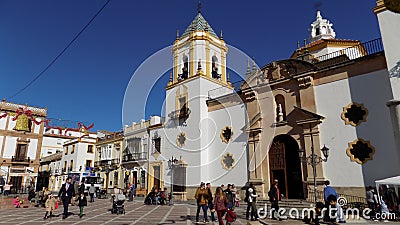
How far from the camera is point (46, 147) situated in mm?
47719

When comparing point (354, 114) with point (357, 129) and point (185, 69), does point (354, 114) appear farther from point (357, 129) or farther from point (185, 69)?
point (185, 69)

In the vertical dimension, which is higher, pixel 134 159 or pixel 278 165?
pixel 134 159

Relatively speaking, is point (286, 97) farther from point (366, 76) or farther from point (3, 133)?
point (3, 133)

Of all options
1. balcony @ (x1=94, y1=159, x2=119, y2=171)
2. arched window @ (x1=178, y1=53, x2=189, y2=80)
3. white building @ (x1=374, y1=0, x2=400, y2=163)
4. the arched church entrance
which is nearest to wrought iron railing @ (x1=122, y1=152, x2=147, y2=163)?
balcony @ (x1=94, y1=159, x2=119, y2=171)

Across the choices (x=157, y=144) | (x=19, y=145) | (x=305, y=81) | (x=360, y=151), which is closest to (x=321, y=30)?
(x=305, y=81)

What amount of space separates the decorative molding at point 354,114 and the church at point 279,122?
0.05 m

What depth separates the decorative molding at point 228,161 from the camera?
20422 mm

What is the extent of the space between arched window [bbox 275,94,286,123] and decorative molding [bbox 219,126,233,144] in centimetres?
395

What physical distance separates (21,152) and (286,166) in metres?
32.3

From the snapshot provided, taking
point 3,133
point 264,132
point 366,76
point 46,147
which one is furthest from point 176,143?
point 46,147

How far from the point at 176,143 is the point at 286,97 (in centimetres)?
1079

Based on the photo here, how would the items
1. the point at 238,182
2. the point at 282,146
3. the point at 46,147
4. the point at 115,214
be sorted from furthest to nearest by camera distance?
the point at 46,147, the point at 238,182, the point at 282,146, the point at 115,214

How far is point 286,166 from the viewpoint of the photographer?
1777cm

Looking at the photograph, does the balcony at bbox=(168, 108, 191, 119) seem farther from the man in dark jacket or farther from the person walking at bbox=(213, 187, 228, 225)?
the person walking at bbox=(213, 187, 228, 225)
